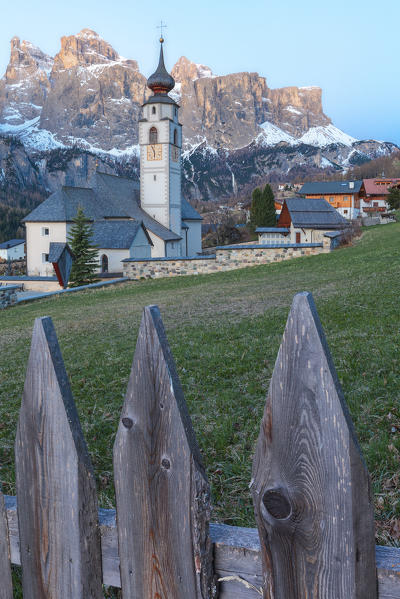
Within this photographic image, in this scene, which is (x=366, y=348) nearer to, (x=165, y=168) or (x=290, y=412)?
(x=290, y=412)

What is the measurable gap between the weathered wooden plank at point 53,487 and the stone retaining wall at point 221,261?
22.7 metres

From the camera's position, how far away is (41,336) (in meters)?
1.27

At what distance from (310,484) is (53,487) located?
739 mm

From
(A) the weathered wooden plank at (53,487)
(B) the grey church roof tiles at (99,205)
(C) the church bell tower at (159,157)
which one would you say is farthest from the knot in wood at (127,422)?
(C) the church bell tower at (159,157)

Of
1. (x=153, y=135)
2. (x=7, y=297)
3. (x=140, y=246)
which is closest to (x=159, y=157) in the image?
(x=153, y=135)

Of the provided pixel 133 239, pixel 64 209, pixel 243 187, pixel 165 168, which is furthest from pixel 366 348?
pixel 243 187

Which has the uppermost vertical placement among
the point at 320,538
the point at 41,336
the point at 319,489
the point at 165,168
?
the point at 165,168

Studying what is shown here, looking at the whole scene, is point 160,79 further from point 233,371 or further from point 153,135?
point 233,371

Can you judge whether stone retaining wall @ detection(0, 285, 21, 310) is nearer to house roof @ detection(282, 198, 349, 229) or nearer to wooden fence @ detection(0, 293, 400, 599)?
wooden fence @ detection(0, 293, 400, 599)

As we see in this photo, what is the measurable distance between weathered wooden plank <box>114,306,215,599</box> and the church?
118ft

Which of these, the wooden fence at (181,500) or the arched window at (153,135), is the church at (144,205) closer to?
the arched window at (153,135)

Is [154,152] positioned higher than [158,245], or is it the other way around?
[154,152]

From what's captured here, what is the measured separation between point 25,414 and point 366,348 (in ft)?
14.8

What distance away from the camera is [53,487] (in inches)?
50.8
